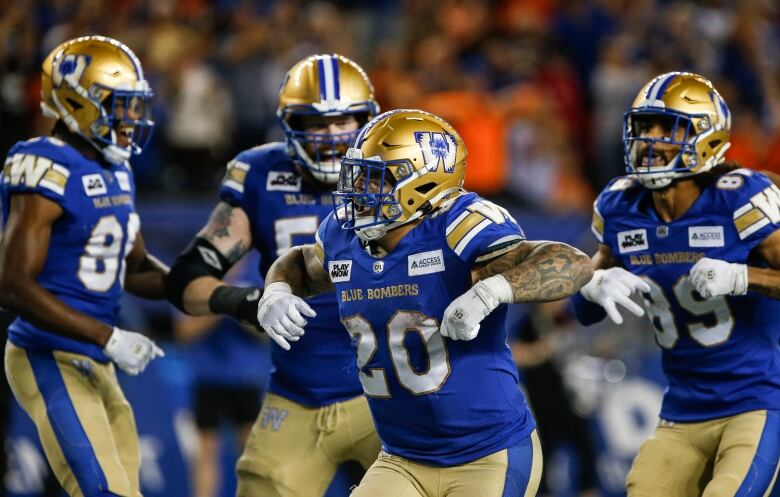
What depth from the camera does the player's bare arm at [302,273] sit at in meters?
4.68

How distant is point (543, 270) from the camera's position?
159 inches

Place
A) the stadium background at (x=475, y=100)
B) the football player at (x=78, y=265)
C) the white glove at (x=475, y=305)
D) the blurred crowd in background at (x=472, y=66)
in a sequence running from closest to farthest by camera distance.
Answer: the white glove at (x=475, y=305) → the football player at (x=78, y=265) → the stadium background at (x=475, y=100) → the blurred crowd in background at (x=472, y=66)

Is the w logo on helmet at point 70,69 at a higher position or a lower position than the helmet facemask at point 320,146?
higher

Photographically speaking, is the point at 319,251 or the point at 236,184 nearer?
the point at 319,251

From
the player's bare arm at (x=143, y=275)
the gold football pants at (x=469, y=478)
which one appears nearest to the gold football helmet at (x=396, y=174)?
the gold football pants at (x=469, y=478)

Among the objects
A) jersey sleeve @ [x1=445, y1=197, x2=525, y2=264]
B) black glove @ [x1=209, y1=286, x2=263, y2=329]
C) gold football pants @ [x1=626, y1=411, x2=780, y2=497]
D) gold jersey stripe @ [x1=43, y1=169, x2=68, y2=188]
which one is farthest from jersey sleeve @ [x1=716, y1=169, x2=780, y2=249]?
gold jersey stripe @ [x1=43, y1=169, x2=68, y2=188]

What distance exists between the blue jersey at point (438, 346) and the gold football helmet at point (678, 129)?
3.51 ft

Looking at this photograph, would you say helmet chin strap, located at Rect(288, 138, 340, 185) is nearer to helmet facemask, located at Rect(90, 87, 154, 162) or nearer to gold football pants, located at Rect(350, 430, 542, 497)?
helmet facemask, located at Rect(90, 87, 154, 162)

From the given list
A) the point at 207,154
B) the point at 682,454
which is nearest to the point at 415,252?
the point at 682,454

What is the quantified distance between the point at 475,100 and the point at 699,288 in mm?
5230

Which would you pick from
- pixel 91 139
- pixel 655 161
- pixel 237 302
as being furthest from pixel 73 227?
pixel 655 161

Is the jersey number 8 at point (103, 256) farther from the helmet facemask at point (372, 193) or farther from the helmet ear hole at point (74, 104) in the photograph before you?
the helmet facemask at point (372, 193)

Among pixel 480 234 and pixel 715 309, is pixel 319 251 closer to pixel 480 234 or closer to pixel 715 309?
pixel 480 234

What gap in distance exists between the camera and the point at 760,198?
4883 mm
